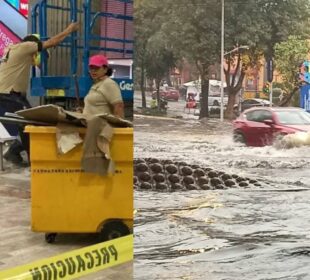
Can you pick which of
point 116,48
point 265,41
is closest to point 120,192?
point 116,48

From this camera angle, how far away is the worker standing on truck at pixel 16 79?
15.1 feet

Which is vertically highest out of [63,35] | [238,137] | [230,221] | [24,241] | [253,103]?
[63,35]

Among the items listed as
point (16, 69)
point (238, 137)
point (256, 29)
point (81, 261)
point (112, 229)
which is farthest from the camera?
point (16, 69)

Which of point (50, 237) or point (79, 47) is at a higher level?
point (79, 47)

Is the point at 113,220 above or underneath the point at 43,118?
underneath

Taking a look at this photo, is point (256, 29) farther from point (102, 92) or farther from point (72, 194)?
point (72, 194)

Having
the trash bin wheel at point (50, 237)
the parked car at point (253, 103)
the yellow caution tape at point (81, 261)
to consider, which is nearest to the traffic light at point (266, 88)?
the parked car at point (253, 103)

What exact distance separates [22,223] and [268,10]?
2.55 metres

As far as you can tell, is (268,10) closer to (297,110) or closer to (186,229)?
(297,110)

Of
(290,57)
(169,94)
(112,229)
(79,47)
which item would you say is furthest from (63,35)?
(290,57)

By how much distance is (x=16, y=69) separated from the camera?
4.96m

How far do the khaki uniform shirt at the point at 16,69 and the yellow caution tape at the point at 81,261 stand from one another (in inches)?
105

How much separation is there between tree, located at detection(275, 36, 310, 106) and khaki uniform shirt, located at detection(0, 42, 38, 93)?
3.23 m

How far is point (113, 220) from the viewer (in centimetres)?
295
